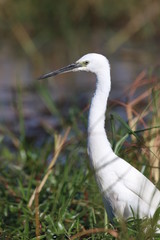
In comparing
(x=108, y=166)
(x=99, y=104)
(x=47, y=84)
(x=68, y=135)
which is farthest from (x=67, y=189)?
(x=47, y=84)

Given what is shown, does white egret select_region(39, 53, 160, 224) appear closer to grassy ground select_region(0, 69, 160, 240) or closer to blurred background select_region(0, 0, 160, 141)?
grassy ground select_region(0, 69, 160, 240)

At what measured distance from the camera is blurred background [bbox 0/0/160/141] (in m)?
9.84

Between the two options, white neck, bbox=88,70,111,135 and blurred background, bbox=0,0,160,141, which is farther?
blurred background, bbox=0,0,160,141

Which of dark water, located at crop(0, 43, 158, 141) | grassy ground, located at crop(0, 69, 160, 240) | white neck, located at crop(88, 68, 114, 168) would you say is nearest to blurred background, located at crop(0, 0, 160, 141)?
dark water, located at crop(0, 43, 158, 141)

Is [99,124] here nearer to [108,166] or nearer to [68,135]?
[108,166]

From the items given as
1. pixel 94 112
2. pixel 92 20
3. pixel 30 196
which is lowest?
pixel 30 196

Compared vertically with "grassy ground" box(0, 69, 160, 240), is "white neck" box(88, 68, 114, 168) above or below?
above

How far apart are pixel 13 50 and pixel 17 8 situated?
173 centimetres

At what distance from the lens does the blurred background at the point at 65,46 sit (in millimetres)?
9836

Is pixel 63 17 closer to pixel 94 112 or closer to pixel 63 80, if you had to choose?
pixel 63 80

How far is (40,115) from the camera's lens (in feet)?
30.1

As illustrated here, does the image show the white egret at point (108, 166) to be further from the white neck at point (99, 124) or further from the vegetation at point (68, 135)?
the vegetation at point (68, 135)

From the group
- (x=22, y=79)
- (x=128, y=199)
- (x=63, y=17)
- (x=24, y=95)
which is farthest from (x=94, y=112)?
(x=63, y=17)

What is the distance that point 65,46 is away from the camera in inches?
570
